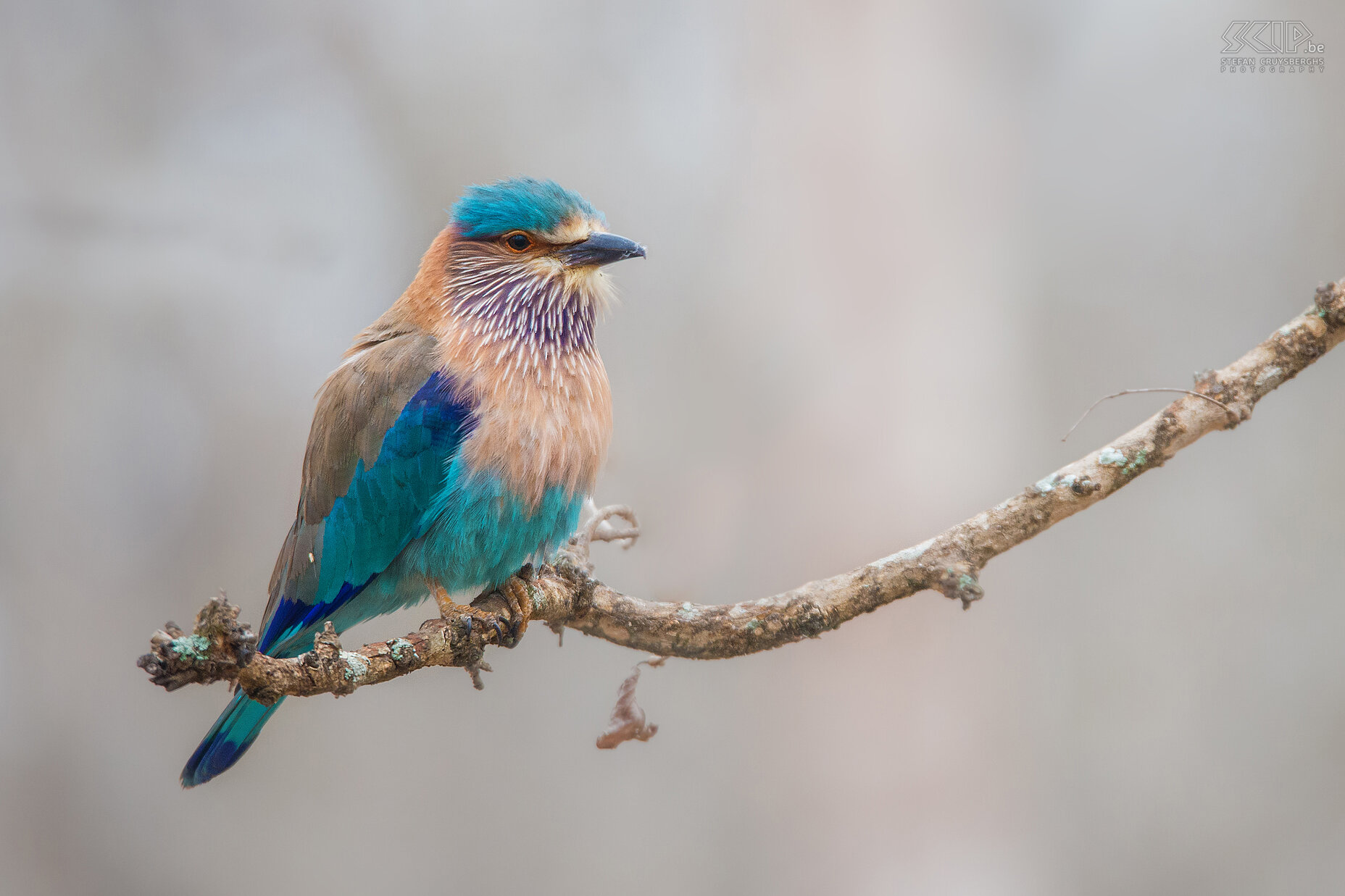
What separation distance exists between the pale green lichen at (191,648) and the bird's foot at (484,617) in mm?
712

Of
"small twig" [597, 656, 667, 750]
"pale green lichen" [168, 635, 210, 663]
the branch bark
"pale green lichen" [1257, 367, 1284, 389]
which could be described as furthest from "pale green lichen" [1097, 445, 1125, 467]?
"pale green lichen" [168, 635, 210, 663]

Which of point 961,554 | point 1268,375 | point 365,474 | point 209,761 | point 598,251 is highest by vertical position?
point 598,251

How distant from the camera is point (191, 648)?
1.15 meters

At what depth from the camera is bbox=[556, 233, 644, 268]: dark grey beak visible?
217 centimetres

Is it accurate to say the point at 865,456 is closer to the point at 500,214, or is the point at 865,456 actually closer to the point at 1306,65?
the point at 500,214

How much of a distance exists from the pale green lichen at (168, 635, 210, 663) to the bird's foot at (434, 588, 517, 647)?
28.0 inches

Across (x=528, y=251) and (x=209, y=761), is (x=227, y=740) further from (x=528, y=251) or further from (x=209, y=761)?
(x=528, y=251)

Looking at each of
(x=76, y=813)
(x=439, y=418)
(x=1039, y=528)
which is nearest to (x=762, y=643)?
(x=1039, y=528)

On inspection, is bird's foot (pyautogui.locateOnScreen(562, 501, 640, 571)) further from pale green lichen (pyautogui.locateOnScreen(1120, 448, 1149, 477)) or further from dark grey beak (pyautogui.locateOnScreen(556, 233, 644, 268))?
pale green lichen (pyautogui.locateOnScreen(1120, 448, 1149, 477))

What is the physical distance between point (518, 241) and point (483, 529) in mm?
673

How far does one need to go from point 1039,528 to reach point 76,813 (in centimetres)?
339

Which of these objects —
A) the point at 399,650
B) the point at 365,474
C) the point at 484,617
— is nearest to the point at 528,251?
the point at 365,474

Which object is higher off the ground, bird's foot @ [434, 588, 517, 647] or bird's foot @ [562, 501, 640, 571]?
bird's foot @ [562, 501, 640, 571]

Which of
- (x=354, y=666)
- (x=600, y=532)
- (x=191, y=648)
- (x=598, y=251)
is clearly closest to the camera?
(x=191, y=648)
